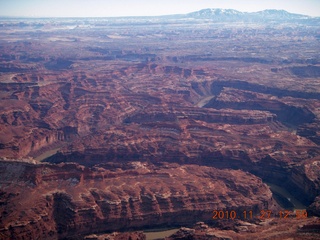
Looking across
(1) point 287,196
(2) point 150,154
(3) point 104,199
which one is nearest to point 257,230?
(1) point 287,196

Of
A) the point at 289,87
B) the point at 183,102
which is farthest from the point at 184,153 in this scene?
the point at 289,87

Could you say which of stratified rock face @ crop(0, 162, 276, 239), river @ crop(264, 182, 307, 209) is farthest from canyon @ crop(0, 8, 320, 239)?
river @ crop(264, 182, 307, 209)

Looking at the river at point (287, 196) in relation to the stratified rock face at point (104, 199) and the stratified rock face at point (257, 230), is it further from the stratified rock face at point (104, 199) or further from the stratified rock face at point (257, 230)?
the stratified rock face at point (257, 230)

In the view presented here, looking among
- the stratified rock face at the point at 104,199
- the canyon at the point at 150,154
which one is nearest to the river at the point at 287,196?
the canyon at the point at 150,154
